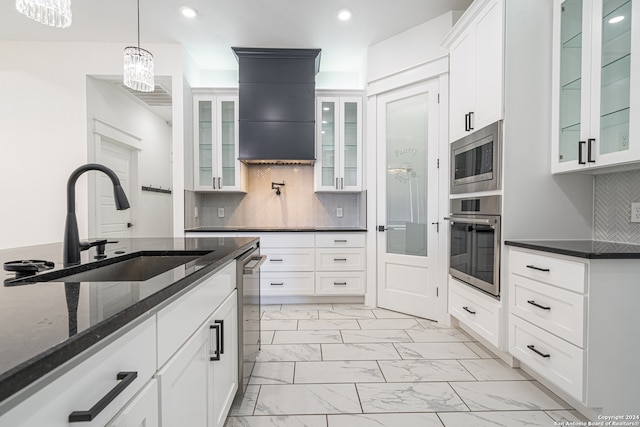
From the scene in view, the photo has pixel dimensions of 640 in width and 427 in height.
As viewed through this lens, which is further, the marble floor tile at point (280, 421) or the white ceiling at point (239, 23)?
the white ceiling at point (239, 23)

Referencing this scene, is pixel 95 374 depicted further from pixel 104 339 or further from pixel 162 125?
pixel 162 125

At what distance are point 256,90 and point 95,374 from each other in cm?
344

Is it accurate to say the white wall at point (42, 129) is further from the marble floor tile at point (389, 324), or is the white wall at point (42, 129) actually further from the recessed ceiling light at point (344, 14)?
the marble floor tile at point (389, 324)

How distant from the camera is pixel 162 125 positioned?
5516 mm

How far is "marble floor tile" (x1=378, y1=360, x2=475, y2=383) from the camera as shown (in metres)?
2.03

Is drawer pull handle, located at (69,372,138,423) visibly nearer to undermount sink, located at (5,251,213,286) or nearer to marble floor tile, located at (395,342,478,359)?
undermount sink, located at (5,251,213,286)

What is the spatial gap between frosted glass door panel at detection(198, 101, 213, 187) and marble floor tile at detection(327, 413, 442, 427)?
9.75 feet

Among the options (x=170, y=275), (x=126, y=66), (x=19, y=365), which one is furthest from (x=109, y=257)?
(x=126, y=66)

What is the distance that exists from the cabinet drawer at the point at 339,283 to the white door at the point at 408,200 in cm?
28

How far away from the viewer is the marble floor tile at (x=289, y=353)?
2.29m

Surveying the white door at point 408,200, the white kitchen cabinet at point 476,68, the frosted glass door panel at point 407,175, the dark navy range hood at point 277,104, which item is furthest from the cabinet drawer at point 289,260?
the white kitchen cabinet at point 476,68

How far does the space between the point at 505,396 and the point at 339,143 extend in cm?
283

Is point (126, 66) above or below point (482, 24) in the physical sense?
below

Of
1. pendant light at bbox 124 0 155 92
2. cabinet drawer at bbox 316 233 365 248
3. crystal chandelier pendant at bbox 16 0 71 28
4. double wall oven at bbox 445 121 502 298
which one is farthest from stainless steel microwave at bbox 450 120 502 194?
crystal chandelier pendant at bbox 16 0 71 28
